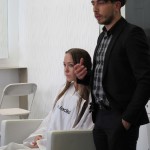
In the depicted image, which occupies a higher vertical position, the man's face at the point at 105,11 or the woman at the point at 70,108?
the man's face at the point at 105,11

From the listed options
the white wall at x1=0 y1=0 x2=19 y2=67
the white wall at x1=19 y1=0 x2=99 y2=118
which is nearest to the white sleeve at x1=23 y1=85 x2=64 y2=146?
the white wall at x1=19 y1=0 x2=99 y2=118

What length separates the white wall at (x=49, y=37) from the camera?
10.4 ft

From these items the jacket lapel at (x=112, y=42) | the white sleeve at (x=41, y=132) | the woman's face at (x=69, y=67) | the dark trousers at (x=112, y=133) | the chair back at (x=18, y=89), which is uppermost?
the jacket lapel at (x=112, y=42)

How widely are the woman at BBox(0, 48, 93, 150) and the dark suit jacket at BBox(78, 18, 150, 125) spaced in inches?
21.3

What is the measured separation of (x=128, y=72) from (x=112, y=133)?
0.95 feet

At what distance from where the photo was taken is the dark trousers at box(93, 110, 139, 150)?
164 centimetres

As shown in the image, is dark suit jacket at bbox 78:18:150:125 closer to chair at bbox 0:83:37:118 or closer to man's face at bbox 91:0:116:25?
man's face at bbox 91:0:116:25

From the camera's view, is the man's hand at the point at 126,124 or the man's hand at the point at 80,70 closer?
the man's hand at the point at 126,124

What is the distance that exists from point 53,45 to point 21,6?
109 centimetres

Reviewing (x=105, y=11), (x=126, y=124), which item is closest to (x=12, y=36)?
(x=105, y=11)

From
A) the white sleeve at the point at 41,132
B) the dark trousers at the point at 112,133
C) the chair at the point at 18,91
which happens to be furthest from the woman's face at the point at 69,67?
the chair at the point at 18,91

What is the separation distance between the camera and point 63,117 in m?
2.50

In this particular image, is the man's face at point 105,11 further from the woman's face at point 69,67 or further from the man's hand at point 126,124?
the woman's face at point 69,67

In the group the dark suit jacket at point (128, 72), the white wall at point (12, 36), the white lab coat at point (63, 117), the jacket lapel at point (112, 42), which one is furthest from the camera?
the white wall at point (12, 36)
